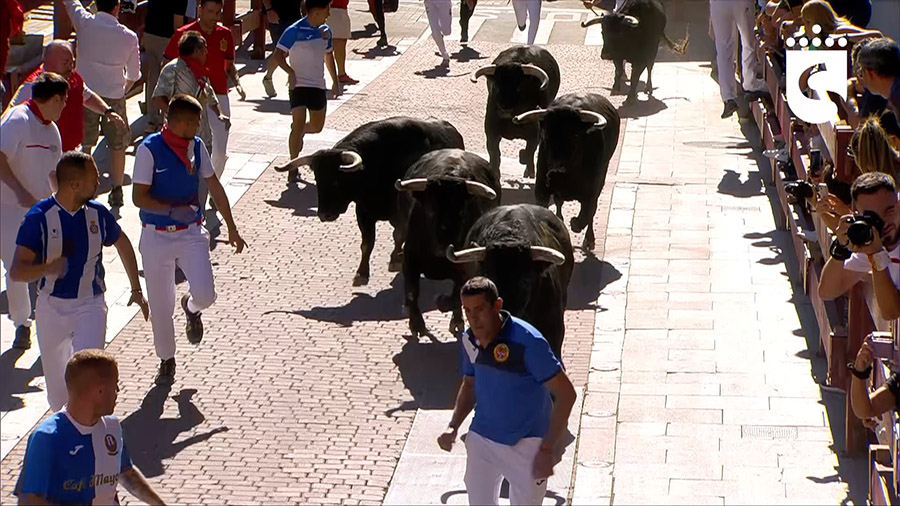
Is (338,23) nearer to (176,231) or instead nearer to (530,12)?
(530,12)

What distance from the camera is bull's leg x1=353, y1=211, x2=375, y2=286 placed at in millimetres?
13688

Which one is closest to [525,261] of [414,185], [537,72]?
[414,185]

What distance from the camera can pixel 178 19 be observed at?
18.1 meters

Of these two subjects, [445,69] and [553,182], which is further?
[445,69]

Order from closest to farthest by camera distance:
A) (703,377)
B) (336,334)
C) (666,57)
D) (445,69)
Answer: (703,377), (336,334), (445,69), (666,57)

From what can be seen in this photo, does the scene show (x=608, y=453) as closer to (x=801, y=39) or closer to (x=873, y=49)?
(x=873, y=49)

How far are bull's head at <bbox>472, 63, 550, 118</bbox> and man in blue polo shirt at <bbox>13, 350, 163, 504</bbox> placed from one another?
1039cm

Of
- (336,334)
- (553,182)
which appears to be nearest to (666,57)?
(553,182)

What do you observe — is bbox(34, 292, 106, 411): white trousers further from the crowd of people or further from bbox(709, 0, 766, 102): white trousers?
bbox(709, 0, 766, 102): white trousers

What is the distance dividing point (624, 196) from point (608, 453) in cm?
717

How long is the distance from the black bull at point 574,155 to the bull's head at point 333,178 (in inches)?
72.8

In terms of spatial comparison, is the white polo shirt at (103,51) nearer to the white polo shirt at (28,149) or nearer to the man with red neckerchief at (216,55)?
the man with red neckerchief at (216,55)

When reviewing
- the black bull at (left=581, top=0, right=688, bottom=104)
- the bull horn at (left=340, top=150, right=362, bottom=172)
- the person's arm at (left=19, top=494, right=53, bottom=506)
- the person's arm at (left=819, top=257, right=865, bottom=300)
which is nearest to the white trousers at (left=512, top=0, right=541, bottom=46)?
the black bull at (left=581, top=0, right=688, bottom=104)

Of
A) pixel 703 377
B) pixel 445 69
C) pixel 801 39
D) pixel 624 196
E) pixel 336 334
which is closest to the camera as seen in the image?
pixel 703 377
